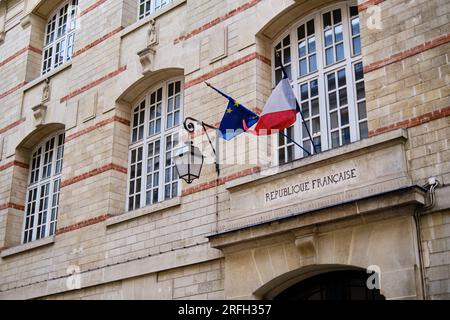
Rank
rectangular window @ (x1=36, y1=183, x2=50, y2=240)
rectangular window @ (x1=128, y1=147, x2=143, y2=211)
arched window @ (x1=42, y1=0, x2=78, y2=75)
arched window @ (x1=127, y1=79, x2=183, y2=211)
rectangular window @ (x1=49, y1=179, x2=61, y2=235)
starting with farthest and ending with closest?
arched window @ (x1=42, y1=0, x2=78, y2=75), rectangular window @ (x1=36, y1=183, x2=50, y2=240), rectangular window @ (x1=49, y1=179, x2=61, y2=235), rectangular window @ (x1=128, y1=147, x2=143, y2=211), arched window @ (x1=127, y1=79, x2=183, y2=211)

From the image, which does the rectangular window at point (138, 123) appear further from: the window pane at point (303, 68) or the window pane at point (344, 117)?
the window pane at point (344, 117)

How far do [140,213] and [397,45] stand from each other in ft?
18.4

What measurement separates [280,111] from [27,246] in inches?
296

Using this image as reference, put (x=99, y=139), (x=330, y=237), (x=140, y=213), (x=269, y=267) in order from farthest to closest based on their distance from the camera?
1. (x=99, y=139)
2. (x=140, y=213)
3. (x=269, y=267)
4. (x=330, y=237)

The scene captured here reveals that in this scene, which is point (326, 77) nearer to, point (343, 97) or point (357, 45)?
point (343, 97)

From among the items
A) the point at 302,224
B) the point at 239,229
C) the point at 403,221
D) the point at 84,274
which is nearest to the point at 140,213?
the point at 84,274

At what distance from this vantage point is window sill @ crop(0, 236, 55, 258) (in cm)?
1424

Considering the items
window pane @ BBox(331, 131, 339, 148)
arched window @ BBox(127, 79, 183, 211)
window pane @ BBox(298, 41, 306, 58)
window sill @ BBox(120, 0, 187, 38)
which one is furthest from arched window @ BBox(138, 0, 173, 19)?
window pane @ BBox(331, 131, 339, 148)

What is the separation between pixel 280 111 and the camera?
992 cm

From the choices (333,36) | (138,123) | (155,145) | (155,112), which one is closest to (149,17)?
(155,112)

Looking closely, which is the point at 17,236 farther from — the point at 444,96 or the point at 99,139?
the point at 444,96

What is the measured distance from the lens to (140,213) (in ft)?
41.0

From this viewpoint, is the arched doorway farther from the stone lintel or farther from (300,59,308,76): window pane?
(300,59,308,76): window pane

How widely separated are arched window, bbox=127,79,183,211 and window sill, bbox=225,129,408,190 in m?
2.23
